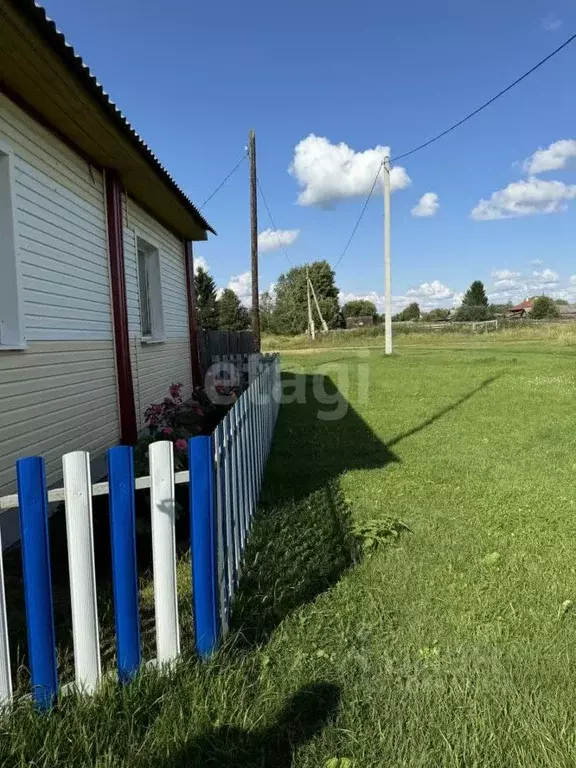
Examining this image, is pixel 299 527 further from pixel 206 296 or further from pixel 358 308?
pixel 358 308

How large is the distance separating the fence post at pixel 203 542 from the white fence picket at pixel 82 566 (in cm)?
42

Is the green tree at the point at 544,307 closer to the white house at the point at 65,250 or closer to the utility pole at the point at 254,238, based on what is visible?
the utility pole at the point at 254,238

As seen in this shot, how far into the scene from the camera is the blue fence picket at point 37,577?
6.50 feet

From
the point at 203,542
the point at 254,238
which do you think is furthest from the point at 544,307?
the point at 203,542

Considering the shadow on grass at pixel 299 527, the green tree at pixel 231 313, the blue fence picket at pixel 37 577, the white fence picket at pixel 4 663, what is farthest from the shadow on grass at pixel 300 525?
the green tree at pixel 231 313

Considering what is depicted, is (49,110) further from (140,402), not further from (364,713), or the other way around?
(364,713)

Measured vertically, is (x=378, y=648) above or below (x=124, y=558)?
below

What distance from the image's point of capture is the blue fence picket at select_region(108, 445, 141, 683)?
2.15 m

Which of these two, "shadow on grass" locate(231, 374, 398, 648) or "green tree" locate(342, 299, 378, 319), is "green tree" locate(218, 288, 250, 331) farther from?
"shadow on grass" locate(231, 374, 398, 648)

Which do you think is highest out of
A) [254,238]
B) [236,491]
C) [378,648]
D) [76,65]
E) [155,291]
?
[254,238]

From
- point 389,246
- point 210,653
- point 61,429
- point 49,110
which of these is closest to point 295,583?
point 210,653

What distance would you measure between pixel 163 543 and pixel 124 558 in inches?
6.3

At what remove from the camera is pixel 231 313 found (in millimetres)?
64625

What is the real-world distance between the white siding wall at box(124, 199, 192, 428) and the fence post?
539cm
